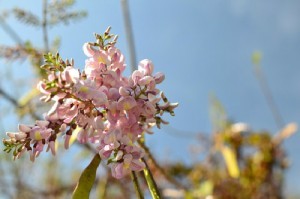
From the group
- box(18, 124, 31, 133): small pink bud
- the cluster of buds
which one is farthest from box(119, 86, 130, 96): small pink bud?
box(18, 124, 31, 133): small pink bud

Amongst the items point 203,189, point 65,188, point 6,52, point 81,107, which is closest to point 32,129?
point 81,107

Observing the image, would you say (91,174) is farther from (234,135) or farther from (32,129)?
(234,135)

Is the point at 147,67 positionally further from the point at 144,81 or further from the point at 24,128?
the point at 24,128

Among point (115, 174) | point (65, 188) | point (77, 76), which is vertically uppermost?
point (65, 188)

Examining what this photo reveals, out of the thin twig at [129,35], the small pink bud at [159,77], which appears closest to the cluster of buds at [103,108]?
the small pink bud at [159,77]

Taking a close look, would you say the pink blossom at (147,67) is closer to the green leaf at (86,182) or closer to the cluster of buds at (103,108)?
the cluster of buds at (103,108)

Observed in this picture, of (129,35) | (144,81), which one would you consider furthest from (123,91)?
(129,35)
